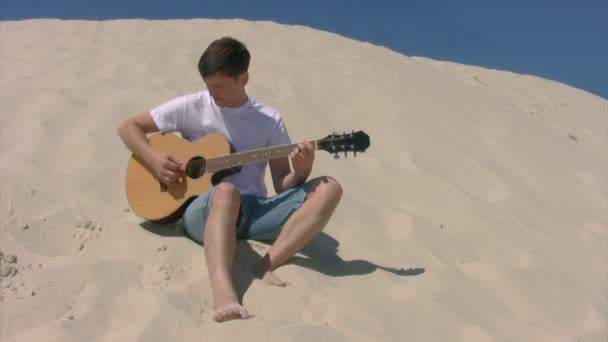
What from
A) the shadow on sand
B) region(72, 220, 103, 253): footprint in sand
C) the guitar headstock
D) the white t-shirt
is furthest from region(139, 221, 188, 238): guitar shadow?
the guitar headstock

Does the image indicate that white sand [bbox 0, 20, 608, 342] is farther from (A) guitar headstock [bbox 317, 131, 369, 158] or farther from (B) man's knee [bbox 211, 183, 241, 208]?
(A) guitar headstock [bbox 317, 131, 369, 158]

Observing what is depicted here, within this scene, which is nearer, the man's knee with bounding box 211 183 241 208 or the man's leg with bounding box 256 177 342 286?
the man's knee with bounding box 211 183 241 208

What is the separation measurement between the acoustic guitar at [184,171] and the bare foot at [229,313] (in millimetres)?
708

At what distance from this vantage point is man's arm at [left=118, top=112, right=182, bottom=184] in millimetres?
2748

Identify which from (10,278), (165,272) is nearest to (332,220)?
(165,272)

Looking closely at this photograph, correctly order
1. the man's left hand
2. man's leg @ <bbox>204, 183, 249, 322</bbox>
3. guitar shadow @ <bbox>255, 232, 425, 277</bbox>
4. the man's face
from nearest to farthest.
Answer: man's leg @ <bbox>204, 183, 249, 322</bbox> → the man's left hand → the man's face → guitar shadow @ <bbox>255, 232, 425, 277</bbox>

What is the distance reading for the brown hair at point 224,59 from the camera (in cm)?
260

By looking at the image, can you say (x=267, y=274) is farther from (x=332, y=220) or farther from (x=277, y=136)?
(x=332, y=220)

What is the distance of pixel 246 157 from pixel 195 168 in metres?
0.29

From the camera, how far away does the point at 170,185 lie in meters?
2.82

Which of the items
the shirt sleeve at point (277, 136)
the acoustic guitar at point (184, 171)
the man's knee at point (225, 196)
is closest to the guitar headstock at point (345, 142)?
the acoustic guitar at point (184, 171)

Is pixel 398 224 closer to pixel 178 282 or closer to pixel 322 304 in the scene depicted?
pixel 322 304

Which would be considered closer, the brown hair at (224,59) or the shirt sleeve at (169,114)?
the brown hair at (224,59)

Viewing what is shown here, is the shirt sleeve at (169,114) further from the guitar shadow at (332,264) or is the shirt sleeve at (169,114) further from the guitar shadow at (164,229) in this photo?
the guitar shadow at (332,264)
